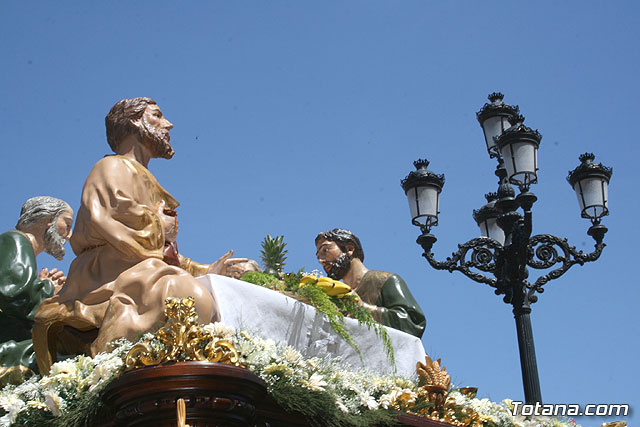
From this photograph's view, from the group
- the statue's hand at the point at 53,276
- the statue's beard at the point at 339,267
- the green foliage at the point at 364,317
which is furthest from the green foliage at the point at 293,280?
the statue's hand at the point at 53,276

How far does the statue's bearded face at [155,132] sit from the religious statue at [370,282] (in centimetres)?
182

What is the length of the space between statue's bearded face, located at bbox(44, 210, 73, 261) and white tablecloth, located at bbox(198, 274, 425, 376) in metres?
2.57

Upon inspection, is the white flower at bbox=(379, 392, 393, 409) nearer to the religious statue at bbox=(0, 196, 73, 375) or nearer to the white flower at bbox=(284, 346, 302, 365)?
the white flower at bbox=(284, 346, 302, 365)

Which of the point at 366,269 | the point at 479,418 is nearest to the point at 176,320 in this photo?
the point at 479,418

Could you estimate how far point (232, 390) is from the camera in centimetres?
388

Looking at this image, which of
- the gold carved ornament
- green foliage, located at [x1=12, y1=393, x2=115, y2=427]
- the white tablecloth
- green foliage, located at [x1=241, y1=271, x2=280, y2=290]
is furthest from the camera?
green foliage, located at [x1=241, y1=271, x2=280, y2=290]

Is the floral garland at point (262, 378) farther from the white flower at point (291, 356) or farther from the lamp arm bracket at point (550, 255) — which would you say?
the lamp arm bracket at point (550, 255)

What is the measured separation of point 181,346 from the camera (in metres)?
3.94

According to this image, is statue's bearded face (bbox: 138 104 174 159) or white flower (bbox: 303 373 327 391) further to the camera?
statue's bearded face (bbox: 138 104 174 159)

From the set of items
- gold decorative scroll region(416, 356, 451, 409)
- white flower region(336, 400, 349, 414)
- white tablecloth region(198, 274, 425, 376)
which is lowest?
white flower region(336, 400, 349, 414)

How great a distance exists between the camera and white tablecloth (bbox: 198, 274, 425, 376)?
4.98 metres

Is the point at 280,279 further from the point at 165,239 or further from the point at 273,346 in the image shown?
the point at 273,346

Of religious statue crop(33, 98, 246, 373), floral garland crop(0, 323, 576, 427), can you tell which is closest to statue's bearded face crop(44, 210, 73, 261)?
religious statue crop(33, 98, 246, 373)

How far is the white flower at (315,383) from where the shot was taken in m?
4.27
